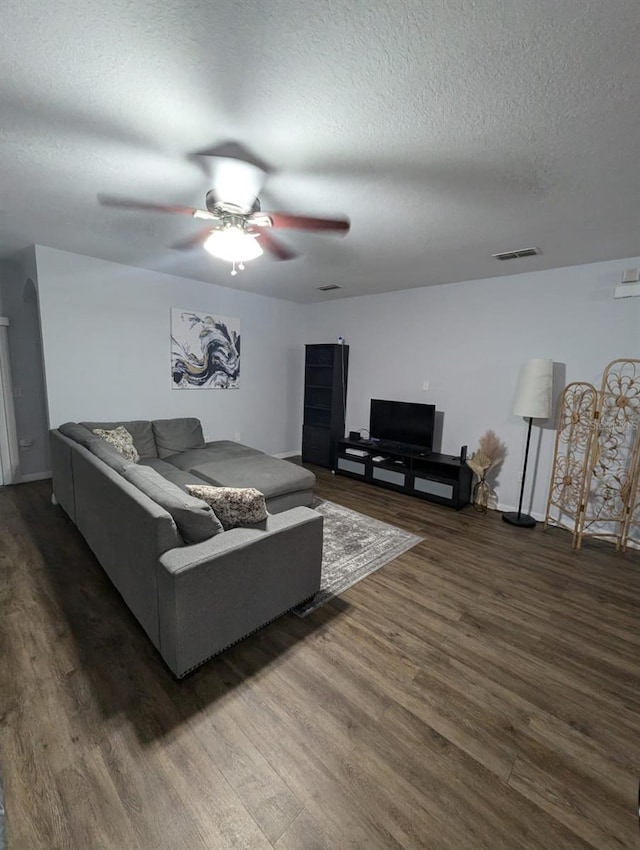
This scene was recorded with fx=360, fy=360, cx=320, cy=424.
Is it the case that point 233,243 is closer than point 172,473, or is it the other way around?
point 233,243

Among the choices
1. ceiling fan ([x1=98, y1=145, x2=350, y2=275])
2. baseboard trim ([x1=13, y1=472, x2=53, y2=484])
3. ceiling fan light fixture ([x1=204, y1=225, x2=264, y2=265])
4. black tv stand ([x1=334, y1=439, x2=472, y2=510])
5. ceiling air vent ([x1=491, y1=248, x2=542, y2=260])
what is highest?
ceiling air vent ([x1=491, y1=248, x2=542, y2=260])

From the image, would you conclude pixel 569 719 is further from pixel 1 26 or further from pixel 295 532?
pixel 1 26

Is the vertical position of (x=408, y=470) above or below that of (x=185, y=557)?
below

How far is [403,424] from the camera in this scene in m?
4.58

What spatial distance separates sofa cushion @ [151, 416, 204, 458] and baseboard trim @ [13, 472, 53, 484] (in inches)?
56.3

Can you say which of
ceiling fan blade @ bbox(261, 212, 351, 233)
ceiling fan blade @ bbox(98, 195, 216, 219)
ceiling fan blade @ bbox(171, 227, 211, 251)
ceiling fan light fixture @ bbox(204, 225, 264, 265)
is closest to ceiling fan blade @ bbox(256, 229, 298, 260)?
ceiling fan blade @ bbox(261, 212, 351, 233)

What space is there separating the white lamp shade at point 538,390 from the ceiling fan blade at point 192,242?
318 centimetres

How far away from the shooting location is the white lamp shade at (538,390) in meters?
3.43

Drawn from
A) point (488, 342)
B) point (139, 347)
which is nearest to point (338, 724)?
point (488, 342)

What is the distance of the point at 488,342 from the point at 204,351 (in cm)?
348

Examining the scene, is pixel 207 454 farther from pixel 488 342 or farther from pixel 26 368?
pixel 488 342

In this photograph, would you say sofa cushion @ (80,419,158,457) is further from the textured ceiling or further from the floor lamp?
the floor lamp

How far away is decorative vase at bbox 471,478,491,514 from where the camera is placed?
13.0ft

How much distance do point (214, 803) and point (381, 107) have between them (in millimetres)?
2670
